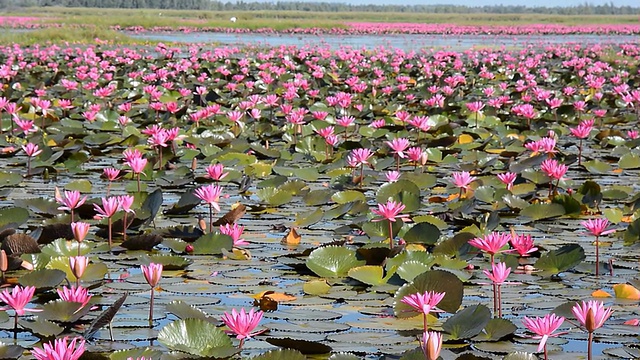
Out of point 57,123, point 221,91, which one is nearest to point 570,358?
point 57,123

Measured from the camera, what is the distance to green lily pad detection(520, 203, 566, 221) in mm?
4523

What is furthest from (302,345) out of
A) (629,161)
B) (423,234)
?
(629,161)

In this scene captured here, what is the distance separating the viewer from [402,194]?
179 inches

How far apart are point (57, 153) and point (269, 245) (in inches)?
99.7

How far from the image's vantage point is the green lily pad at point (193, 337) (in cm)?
240

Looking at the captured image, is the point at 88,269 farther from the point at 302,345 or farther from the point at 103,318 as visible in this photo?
the point at 302,345

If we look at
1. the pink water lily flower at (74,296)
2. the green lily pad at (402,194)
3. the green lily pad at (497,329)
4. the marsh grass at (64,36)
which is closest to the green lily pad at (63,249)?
the pink water lily flower at (74,296)

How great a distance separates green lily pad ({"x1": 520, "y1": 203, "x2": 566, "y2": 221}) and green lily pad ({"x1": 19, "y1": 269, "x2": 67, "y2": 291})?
8.12ft

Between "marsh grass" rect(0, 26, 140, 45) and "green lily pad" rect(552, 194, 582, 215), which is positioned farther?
"marsh grass" rect(0, 26, 140, 45)

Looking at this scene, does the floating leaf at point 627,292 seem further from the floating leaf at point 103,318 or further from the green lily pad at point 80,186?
the green lily pad at point 80,186

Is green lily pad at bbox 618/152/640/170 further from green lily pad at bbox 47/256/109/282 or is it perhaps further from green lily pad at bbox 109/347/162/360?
green lily pad at bbox 109/347/162/360

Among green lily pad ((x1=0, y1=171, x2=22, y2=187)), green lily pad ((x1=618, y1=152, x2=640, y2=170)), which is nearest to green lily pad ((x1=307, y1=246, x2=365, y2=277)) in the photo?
green lily pad ((x1=0, y1=171, x2=22, y2=187))

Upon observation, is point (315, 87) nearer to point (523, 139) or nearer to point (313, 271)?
point (523, 139)

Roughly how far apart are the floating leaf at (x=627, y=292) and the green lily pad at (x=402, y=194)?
1.50 metres
